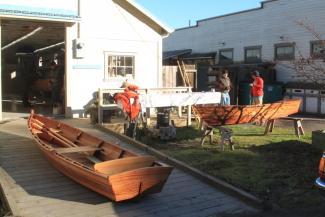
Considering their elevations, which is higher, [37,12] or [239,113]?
[37,12]

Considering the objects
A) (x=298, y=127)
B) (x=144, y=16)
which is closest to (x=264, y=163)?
(x=298, y=127)

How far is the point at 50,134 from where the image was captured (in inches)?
415

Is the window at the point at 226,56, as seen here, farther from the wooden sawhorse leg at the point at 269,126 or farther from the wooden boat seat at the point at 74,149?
the wooden boat seat at the point at 74,149

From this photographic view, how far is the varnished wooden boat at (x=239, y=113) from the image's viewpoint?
1153 centimetres

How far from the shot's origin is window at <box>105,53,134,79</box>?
16.3m

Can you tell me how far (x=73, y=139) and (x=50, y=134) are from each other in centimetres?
71

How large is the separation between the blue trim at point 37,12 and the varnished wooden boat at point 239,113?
5570 millimetres

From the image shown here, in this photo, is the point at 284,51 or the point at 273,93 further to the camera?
the point at 284,51

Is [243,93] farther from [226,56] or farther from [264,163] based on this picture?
[264,163]

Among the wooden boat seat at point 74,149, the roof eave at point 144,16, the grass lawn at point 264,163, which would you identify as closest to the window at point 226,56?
the roof eave at point 144,16

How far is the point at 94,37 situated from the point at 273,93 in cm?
1143

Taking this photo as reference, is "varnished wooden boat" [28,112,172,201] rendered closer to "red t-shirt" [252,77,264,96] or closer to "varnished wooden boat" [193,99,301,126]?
"varnished wooden boat" [193,99,301,126]

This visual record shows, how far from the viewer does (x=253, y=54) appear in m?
27.1

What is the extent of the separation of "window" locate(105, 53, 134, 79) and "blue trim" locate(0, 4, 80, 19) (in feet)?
6.31
